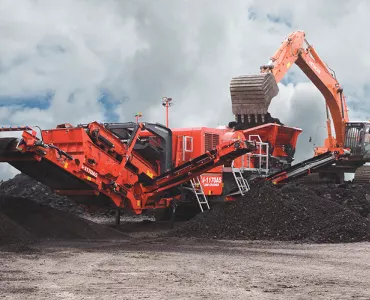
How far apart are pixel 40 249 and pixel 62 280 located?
3288 mm

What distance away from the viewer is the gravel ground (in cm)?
585

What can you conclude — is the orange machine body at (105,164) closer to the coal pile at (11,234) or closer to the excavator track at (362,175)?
the coal pile at (11,234)

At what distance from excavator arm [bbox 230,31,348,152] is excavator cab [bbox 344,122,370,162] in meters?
0.43

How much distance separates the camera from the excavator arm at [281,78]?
16844 millimetres

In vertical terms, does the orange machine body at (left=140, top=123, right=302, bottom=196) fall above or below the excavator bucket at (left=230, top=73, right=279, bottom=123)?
below

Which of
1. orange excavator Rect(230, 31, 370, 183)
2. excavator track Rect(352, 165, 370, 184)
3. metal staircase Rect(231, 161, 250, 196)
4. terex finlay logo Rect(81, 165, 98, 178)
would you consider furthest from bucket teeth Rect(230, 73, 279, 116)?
excavator track Rect(352, 165, 370, 184)

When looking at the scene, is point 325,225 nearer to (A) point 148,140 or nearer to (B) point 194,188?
(B) point 194,188

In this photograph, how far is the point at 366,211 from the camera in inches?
624

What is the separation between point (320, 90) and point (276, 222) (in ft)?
31.3

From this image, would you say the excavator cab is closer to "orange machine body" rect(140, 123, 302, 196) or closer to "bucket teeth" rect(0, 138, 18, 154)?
"orange machine body" rect(140, 123, 302, 196)

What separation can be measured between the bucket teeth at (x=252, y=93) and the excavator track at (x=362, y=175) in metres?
6.57

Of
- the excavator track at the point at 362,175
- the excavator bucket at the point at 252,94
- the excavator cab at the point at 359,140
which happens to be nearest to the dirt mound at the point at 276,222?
the excavator bucket at the point at 252,94

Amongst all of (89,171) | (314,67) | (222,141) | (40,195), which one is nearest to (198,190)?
(222,141)

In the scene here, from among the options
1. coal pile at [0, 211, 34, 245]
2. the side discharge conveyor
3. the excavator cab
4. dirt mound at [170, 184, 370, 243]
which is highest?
the excavator cab
